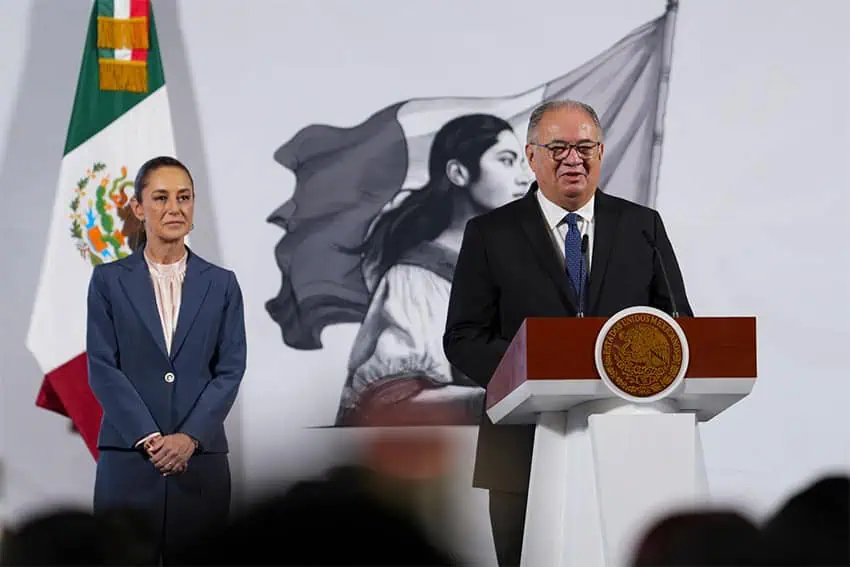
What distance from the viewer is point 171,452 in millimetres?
4266

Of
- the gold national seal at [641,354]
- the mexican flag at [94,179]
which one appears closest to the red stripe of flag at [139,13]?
the mexican flag at [94,179]

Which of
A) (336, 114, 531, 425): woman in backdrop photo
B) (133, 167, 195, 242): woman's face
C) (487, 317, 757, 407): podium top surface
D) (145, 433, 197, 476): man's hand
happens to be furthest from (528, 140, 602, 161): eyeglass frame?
(336, 114, 531, 425): woman in backdrop photo

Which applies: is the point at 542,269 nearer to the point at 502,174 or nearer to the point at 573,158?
the point at 573,158

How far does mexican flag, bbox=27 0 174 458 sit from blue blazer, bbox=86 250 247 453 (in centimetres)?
117

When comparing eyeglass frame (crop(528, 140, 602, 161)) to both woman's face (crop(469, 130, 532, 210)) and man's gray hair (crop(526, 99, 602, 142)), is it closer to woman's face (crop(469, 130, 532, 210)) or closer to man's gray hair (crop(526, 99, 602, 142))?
man's gray hair (crop(526, 99, 602, 142))

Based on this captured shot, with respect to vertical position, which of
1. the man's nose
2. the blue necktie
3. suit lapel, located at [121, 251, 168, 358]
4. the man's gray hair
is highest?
the man's gray hair

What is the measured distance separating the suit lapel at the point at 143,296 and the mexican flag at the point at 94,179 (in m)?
1.20

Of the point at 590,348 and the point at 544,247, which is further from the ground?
the point at 544,247

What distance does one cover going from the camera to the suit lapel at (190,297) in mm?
4422

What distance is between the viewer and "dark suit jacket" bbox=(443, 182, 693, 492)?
145 inches

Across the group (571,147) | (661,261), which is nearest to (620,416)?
(661,261)

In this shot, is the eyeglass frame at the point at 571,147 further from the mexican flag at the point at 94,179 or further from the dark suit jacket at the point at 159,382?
the mexican flag at the point at 94,179

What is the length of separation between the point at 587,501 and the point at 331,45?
3219 millimetres

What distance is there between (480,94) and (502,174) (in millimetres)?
340
